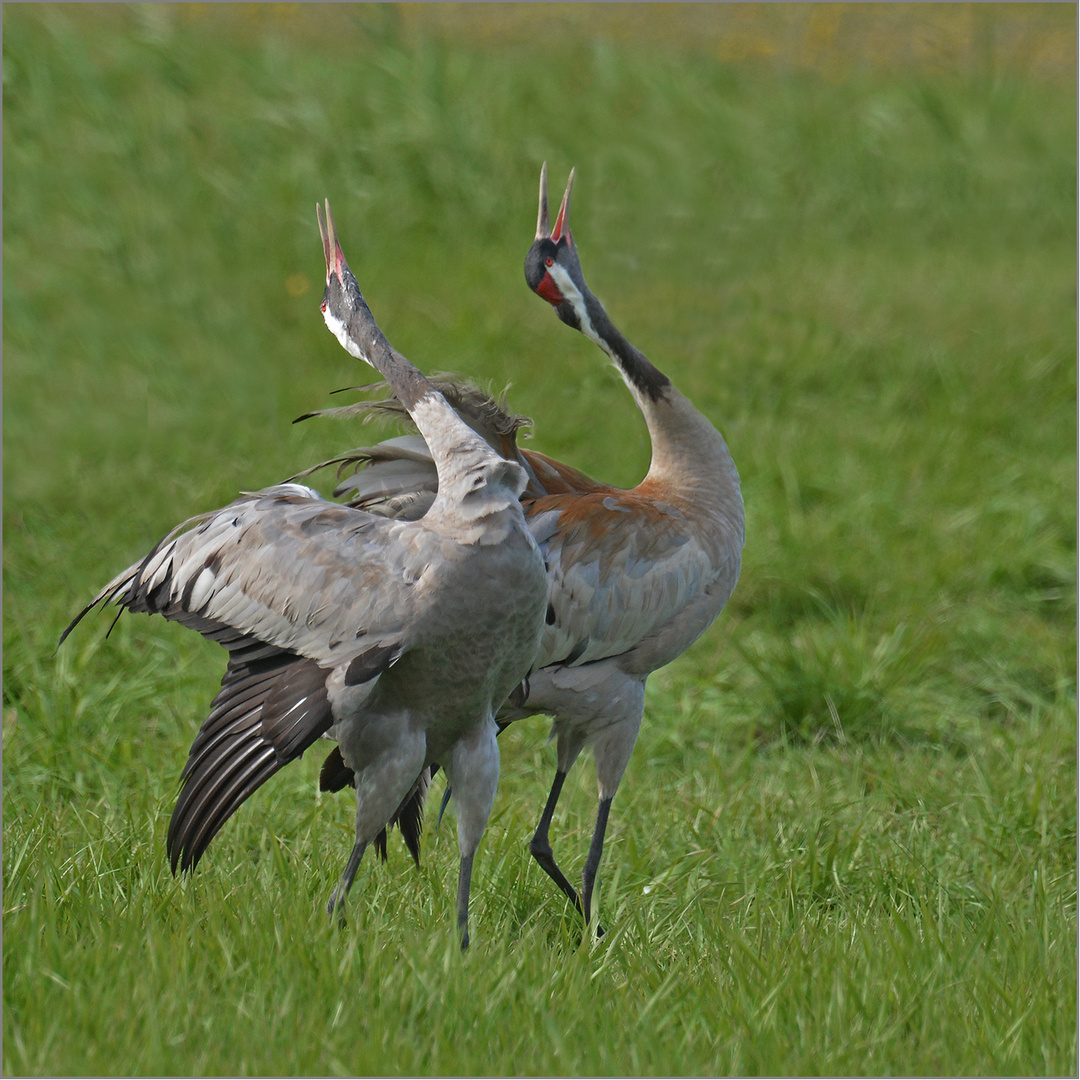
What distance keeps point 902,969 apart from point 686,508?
151cm

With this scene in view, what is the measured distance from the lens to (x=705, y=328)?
8852mm

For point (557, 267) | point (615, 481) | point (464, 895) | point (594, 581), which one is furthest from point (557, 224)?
point (615, 481)

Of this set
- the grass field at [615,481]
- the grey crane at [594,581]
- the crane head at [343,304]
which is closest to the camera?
the grass field at [615,481]

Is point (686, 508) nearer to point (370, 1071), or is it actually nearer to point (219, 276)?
point (370, 1071)

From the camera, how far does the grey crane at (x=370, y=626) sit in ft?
9.23

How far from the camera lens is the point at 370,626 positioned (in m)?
2.83

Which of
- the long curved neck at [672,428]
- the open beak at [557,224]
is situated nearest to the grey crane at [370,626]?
the open beak at [557,224]

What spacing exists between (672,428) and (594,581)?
631 mm

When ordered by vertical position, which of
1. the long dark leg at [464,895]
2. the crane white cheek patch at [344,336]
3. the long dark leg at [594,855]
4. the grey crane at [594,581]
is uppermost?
the crane white cheek patch at [344,336]

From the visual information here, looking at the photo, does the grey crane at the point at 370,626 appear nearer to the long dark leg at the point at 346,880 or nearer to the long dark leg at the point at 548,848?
the long dark leg at the point at 346,880

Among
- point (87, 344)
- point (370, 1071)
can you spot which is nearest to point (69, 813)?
point (370, 1071)

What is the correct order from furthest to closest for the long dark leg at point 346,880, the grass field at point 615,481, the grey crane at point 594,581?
1. the grey crane at point 594,581
2. the long dark leg at point 346,880
3. the grass field at point 615,481

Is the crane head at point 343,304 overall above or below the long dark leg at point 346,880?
above

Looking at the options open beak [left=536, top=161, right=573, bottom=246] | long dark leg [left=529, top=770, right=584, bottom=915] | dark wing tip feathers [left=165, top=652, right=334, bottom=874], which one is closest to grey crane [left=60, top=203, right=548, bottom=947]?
dark wing tip feathers [left=165, top=652, right=334, bottom=874]
